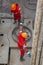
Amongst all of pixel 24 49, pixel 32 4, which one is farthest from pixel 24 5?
pixel 24 49

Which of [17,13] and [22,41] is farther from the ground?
[17,13]

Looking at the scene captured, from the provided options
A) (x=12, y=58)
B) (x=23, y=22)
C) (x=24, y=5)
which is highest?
(x=24, y=5)

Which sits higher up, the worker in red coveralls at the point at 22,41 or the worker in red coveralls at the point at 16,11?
the worker in red coveralls at the point at 16,11

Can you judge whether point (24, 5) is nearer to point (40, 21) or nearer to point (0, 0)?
point (0, 0)

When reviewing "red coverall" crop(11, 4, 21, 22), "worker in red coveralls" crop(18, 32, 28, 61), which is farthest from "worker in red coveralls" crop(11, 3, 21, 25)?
"worker in red coveralls" crop(18, 32, 28, 61)

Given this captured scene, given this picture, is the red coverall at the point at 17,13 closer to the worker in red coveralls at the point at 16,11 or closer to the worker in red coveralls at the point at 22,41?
the worker in red coveralls at the point at 16,11

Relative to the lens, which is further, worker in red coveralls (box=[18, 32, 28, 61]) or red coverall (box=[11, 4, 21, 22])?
red coverall (box=[11, 4, 21, 22])

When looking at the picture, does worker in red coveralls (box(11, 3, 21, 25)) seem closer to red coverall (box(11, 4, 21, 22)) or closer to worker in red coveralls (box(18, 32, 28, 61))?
red coverall (box(11, 4, 21, 22))

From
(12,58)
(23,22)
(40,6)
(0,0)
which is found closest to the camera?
(40,6)

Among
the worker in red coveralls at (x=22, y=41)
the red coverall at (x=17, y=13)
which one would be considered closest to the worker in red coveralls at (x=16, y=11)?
the red coverall at (x=17, y=13)

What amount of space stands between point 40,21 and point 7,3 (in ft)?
14.2

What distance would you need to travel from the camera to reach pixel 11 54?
7012 mm

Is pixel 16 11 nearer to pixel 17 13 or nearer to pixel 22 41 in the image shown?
pixel 17 13

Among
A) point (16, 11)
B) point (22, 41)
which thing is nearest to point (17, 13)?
point (16, 11)
